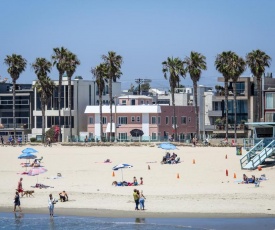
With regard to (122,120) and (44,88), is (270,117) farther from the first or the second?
(44,88)

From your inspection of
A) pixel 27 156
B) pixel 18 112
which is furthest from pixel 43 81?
pixel 27 156

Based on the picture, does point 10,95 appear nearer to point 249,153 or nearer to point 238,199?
point 249,153

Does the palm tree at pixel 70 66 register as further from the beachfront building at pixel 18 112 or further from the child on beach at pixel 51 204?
the child on beach at pixel 51 204

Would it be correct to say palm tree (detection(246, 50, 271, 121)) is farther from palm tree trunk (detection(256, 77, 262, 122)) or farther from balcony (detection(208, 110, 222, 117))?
balcony (detection(208, 110, 222, 117))

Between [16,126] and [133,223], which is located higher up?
[16,126]

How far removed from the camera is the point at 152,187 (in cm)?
4878

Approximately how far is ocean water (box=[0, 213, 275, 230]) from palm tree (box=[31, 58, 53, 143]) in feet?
197

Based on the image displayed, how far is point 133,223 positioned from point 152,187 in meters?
10.6

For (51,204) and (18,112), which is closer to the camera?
(51,204)

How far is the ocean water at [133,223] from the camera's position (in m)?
36.6

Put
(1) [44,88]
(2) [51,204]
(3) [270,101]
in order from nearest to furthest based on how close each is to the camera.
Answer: (2) [51,204] < (3) [270,101] < (1) [44,88]

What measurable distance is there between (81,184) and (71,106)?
56.6 m

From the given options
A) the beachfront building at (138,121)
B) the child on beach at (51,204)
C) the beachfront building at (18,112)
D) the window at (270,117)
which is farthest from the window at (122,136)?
the child on beach at (51,204)

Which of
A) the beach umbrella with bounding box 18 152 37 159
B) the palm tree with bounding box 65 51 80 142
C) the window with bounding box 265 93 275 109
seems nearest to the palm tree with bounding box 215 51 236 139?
the window with bounding box 265 93 275 109
